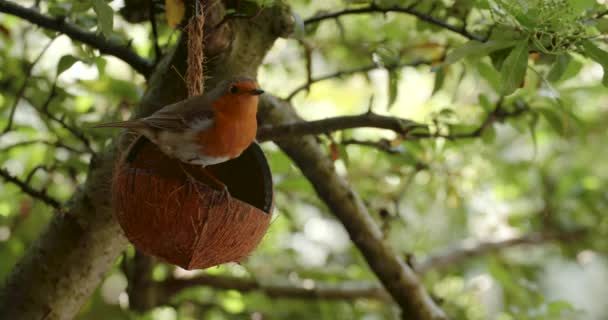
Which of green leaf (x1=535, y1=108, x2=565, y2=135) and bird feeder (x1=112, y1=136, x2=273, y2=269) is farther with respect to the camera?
green leaf (x1=535, y1=108, x2=565, y2=135)

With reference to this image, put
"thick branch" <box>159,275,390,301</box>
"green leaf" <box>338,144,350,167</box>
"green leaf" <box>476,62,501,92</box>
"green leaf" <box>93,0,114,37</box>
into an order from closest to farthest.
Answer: "green leaf" <box>93,0,114,37</box>, "green leaf" <box>476,62,501,92</box>, "green leaf" <box>338,144,350,167</box>, "thick branch" <box>159,275,390,301</box>

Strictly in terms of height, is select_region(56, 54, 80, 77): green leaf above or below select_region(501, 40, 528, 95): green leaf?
below

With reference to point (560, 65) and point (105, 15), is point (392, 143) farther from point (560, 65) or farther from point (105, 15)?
point (105, 15)

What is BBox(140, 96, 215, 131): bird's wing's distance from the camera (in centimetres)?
128

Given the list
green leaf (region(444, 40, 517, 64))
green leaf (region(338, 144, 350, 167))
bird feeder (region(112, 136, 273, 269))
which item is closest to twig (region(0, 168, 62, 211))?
bird feeder (region(112, 136, 273, 269))

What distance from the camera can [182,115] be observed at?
1.28 m

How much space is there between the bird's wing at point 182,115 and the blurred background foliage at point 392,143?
0.63ft

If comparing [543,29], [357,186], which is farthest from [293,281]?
[543,29]

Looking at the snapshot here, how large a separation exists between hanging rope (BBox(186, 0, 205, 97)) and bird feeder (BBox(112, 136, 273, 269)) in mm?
153

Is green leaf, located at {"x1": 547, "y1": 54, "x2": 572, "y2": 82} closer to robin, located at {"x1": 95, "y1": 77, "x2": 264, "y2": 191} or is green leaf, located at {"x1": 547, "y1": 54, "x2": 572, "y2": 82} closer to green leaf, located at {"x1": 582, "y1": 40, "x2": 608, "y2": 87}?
green leaf, located at {"x1": 582, "y1": 40, "x2": 608, "y2": 87}

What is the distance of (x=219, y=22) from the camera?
54.8 inches

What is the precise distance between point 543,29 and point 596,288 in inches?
228

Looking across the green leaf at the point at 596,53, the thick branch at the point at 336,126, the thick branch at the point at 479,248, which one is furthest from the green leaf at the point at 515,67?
the thick branch at the point at 479,248

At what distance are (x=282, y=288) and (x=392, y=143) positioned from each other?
3.16 ft
